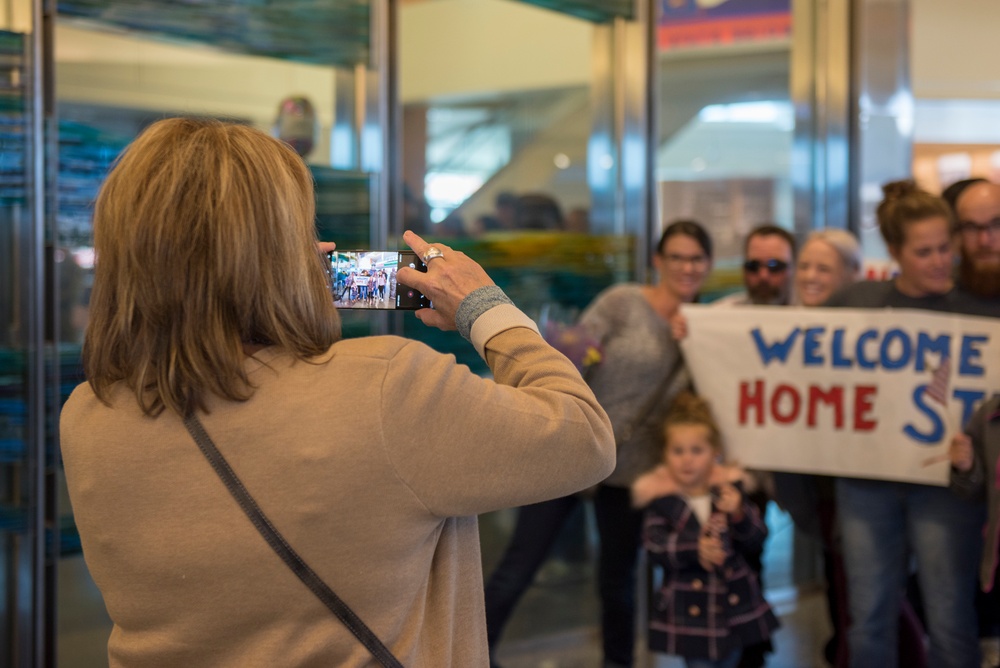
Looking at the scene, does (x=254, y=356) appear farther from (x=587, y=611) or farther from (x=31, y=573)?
(x=587, y=611)

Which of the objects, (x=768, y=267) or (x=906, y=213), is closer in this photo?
(x=906, y=213)

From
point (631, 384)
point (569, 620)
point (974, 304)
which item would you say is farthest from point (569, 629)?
point (974, 304)

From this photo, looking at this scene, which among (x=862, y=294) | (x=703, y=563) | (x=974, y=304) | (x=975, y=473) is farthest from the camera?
(x=862, y=294)

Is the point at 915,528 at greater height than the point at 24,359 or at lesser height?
lesser

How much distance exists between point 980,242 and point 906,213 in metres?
0.25

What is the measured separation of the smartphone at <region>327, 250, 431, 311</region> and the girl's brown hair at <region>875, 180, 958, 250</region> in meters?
2.18

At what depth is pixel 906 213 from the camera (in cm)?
330

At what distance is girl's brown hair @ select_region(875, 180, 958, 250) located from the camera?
328 cm

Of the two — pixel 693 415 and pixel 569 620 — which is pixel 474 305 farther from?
pixel 569 620

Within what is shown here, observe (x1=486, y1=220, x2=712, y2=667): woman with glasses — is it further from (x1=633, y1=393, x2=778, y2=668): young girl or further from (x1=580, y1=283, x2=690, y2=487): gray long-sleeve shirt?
(x1=633, y1=393, x2=778, y2=668): young girl

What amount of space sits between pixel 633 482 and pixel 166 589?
2.48 metres

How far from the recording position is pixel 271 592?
1265 millimetres

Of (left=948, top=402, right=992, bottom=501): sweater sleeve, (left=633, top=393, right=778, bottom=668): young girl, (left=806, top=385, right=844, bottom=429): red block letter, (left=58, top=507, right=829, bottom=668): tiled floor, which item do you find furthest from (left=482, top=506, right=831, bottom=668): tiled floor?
(left=948, top=402, right=992, bottom=501): sweater sleeve

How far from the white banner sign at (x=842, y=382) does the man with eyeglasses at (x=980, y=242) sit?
0.37 feet
